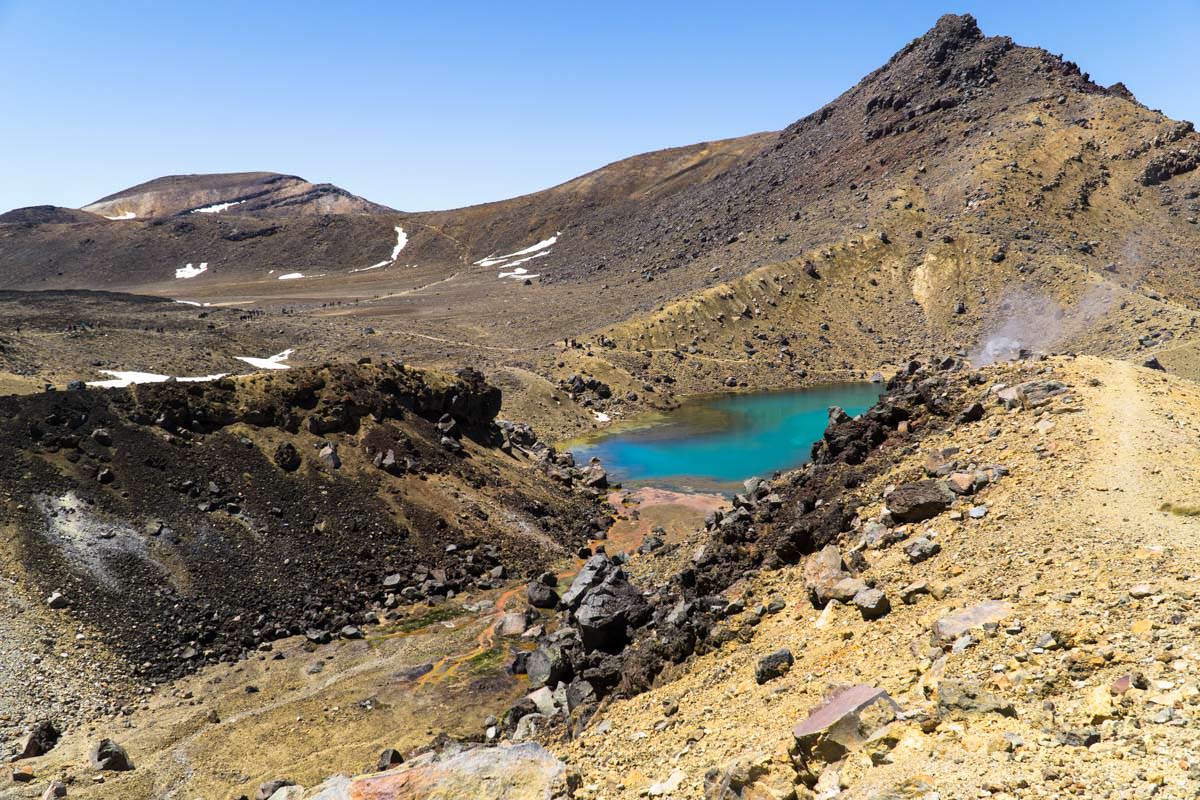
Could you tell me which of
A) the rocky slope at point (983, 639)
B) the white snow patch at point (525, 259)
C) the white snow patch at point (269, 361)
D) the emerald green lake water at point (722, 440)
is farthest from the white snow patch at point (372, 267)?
the rocky slope at point (983, 639)

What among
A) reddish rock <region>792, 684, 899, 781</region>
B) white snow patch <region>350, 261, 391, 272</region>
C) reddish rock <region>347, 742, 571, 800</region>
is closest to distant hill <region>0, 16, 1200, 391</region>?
white snow patch <region>350, 261, 391, 272</region>

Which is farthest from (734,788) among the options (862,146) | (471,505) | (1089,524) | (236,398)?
(862,146)

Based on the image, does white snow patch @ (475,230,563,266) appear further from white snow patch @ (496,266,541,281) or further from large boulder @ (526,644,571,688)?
large boulder @ (526,644,571,688)

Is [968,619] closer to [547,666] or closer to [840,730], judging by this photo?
[840,730]

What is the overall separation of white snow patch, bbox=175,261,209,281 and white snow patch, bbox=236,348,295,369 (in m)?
A: 112

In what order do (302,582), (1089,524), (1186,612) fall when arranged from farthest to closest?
(302,582) → (1089,524) → (1186,612)

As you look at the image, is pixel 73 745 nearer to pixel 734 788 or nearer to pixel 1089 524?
pixel 734 788

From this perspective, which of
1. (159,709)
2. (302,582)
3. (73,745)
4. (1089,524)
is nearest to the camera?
(1089,524)

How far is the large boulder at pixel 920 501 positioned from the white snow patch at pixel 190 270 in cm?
19211

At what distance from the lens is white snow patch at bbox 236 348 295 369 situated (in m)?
78.1

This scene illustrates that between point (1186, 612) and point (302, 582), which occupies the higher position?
point (1186, 612)

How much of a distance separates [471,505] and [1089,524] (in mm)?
29266

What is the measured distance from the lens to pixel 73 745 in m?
22.2

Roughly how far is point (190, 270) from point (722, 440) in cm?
16289
